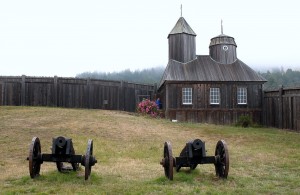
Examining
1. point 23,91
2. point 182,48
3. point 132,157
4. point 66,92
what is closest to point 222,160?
point 132,157

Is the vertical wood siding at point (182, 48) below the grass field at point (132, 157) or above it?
above

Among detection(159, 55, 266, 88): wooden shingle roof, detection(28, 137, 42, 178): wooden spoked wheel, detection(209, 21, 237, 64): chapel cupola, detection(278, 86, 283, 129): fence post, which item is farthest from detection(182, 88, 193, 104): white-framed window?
detection(28, 137, 42, 178): wooden spoked wheel

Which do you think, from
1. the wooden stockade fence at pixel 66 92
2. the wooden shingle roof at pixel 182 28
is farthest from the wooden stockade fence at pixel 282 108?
the wooden stockade fence at pixel 66 92

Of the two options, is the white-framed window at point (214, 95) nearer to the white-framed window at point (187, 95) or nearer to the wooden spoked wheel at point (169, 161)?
the white-framed window at point (187, 95)

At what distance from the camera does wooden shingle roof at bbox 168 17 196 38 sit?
29.7 metres

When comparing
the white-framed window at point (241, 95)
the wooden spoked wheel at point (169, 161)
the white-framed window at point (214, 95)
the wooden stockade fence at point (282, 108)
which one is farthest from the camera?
the white-framed window at point (241, 95)

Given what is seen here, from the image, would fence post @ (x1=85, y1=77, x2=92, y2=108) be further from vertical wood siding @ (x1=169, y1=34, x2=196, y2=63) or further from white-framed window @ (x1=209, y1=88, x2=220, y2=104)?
white-framed window @ (x1=209, y1=88, x2=220, y2=104)

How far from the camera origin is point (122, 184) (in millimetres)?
8414

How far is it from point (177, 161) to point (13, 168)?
529 centimetres

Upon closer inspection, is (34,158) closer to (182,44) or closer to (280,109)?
(280,109)

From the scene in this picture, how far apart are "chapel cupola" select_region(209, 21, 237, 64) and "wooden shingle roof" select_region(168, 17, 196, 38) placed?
2.13 meters

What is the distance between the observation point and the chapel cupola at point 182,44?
29.2m

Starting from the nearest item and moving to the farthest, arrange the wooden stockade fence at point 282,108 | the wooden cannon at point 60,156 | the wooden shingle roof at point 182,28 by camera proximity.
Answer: the wooden cannon at point 60,156, the wooden stockade fence at point 282,108, the wooden shingle roof at point 182,28

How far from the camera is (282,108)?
2303 centimetres
